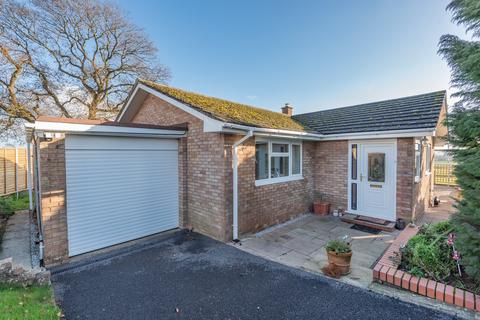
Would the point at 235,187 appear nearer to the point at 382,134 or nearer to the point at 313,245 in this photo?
the point at 313,245

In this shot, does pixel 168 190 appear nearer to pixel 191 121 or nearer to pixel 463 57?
pixel 191 121

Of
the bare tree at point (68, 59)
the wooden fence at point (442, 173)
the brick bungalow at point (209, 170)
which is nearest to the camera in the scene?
the brick bungalow at point (209, 170)

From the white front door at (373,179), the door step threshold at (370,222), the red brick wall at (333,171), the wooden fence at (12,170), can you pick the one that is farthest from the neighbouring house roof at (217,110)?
the wooden fence at (12,170)

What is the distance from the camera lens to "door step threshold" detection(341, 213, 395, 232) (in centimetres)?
697

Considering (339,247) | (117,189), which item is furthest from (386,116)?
(117,189)

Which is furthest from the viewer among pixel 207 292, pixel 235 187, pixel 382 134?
pixel 382 134

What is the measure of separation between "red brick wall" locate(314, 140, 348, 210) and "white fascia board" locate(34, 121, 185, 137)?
6.10 metres

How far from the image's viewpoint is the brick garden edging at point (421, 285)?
324 cm

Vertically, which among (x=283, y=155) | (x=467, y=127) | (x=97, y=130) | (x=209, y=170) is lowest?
(x=209, y=170)

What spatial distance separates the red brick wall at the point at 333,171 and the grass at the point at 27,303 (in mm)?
8524

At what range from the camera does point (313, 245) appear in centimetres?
582

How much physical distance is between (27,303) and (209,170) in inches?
166

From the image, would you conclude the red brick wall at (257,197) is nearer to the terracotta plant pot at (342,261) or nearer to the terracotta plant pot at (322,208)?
the terracotta plant pot at (322,208)

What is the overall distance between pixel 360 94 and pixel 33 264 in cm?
1459
